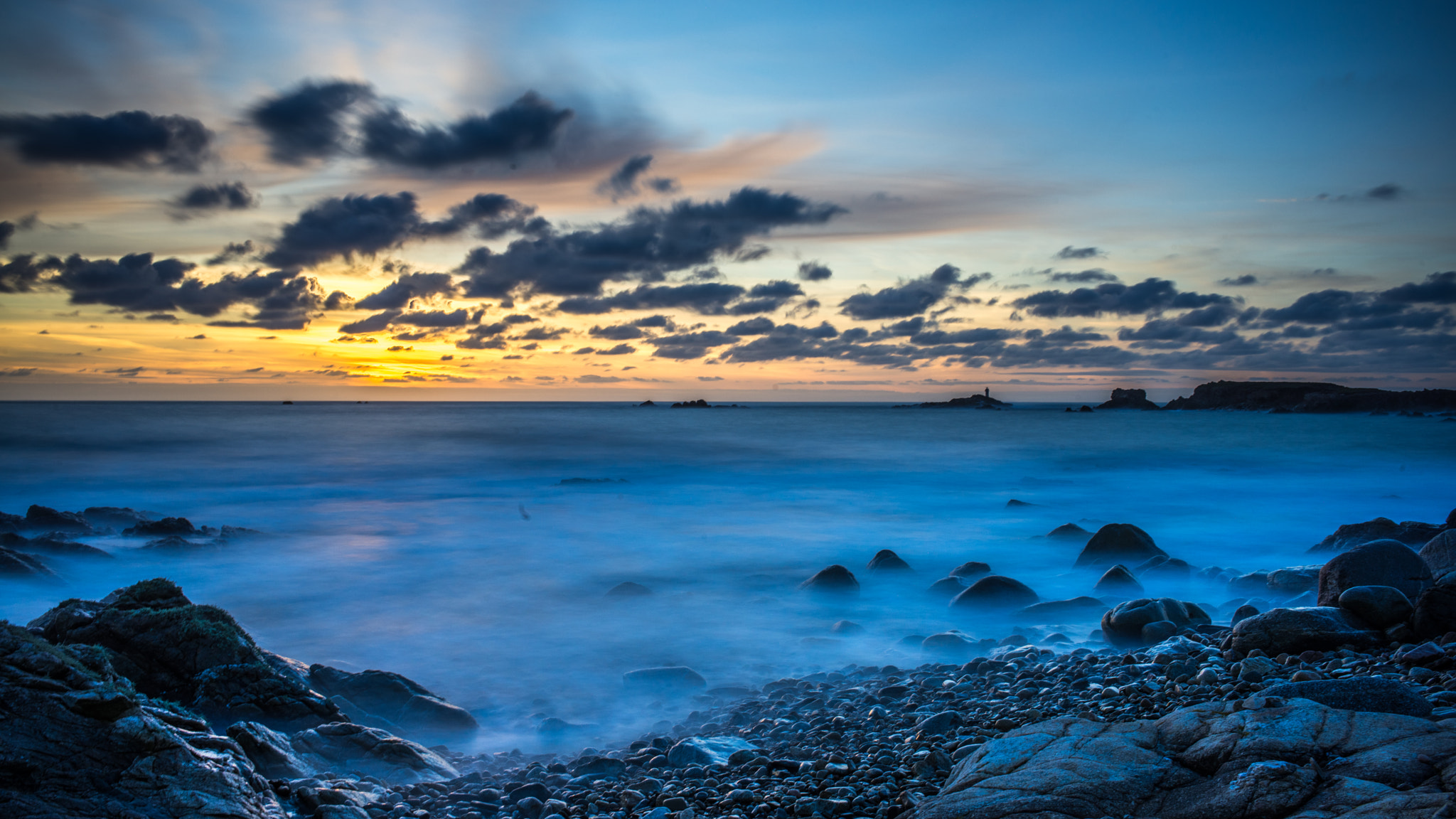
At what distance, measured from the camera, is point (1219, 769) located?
354cm

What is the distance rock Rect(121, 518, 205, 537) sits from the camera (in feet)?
50.6

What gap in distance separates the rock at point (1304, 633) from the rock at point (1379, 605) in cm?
9

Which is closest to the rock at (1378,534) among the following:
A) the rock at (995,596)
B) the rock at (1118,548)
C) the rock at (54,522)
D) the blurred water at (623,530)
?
the blurred water at (623,530)

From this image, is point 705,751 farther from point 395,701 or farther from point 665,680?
point 395,701

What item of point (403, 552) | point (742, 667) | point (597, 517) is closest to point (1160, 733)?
point (742, 667)

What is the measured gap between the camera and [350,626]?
34.4 feet

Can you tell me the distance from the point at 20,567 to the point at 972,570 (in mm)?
15346

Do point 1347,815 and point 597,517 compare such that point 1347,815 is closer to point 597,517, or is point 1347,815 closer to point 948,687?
→ point 948,687

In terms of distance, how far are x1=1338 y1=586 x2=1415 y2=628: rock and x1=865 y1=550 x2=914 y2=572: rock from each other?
743cm

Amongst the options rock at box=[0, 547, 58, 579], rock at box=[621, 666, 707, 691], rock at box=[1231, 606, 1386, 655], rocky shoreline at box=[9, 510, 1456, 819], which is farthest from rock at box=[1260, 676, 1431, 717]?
rock at box=[0, 547, 58, 579]

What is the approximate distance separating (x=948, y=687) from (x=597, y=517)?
15307 millimetres

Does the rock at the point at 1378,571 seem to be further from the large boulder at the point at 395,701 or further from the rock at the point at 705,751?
the large boulder at the point at 395,701

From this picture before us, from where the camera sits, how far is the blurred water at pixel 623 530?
974 cm

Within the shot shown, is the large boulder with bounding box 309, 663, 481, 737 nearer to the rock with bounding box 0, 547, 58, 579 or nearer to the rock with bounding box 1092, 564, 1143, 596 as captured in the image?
the rock with bounding box 0, 547, 58, 579
